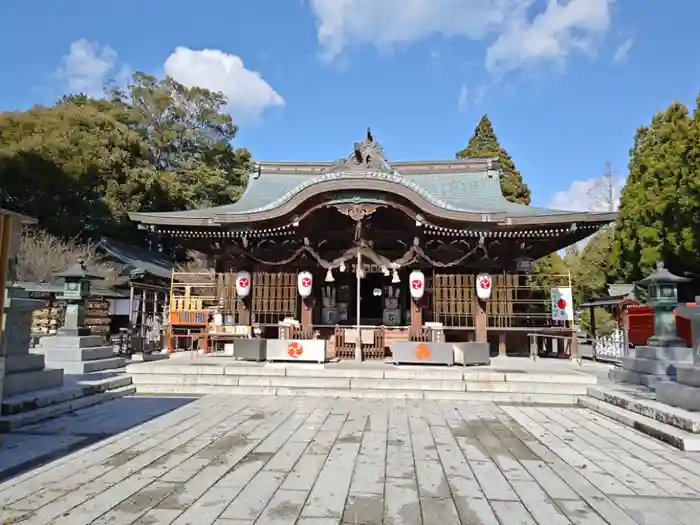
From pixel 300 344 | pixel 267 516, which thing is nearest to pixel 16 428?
pixel 267 516

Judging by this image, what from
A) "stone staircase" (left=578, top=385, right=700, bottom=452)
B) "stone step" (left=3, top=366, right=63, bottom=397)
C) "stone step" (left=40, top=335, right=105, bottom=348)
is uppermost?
"stone step" (left=40, top=335, right=105, bottom=348)

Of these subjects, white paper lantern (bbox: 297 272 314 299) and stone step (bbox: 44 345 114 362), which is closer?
stone step (bbox: 44 345 114 362)

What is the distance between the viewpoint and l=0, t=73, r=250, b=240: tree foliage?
70.8 ft

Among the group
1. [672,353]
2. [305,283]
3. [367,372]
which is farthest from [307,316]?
[672,353]

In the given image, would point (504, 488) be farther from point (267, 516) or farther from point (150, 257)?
point (150, 257)

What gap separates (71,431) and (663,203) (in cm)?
2243

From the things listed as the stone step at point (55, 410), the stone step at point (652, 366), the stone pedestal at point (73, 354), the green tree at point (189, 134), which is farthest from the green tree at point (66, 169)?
the stone step at point (652, 366)

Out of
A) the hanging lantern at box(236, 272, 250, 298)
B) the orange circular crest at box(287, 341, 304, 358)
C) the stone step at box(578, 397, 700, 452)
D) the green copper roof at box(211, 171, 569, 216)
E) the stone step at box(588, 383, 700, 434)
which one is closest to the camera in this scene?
the stone step at box(578, 397, 700, 452)

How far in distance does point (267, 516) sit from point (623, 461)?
357 cm

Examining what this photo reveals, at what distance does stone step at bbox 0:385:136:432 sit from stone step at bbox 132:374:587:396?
0.96 meters

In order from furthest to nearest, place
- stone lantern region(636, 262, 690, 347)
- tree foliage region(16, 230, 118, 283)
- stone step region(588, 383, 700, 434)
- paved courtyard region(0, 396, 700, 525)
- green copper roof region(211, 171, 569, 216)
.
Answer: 1. tree foliage region(16, 230, 118, 283)
2. green copper roof region(211, 171, 569, 216)
3. stone lantern region(636, 262, 690, 347)
4. stone step region(588, 383, 700, 434)
5. paved courtyard region(0, 396, 700, 525)

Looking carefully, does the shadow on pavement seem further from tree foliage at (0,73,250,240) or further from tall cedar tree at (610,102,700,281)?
tall cedar tree at (610,102,700,281)

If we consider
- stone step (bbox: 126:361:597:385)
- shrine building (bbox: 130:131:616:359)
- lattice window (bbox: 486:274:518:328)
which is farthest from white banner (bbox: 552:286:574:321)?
stone step (bbox: 126:361:597:385)

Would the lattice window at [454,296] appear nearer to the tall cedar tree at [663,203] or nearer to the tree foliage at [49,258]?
the tall cedar tree at [663,203]
